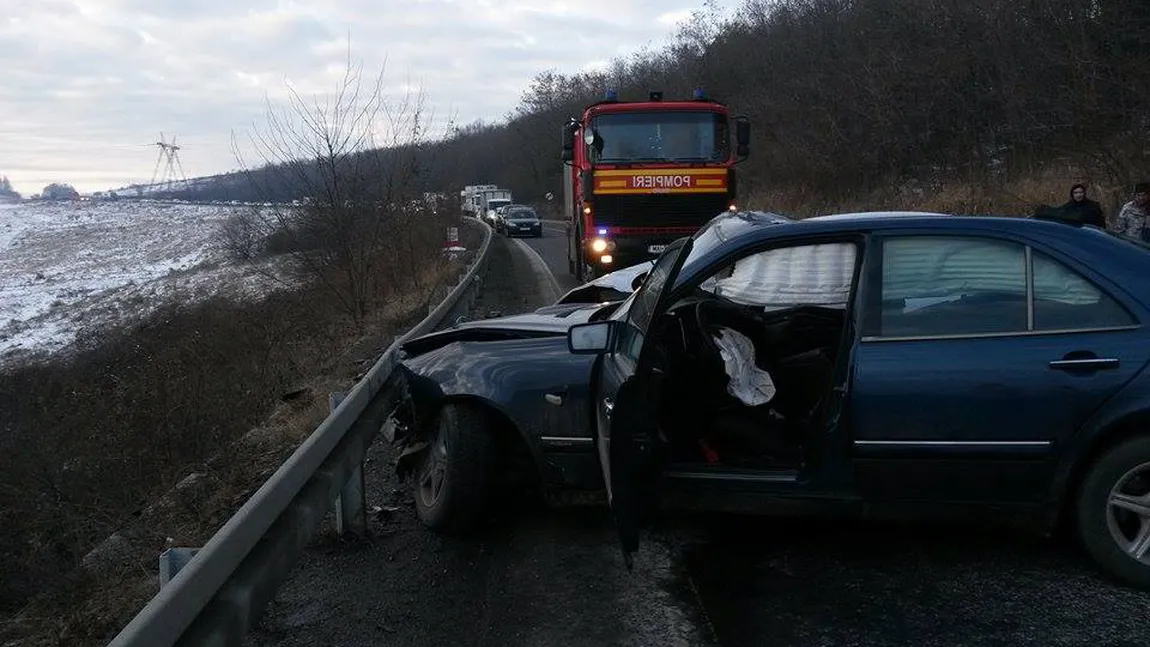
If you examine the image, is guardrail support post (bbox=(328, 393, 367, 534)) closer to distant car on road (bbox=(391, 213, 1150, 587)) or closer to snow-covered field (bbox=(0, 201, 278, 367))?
distant car on road (bbox=(391, 213, 1150, 587))

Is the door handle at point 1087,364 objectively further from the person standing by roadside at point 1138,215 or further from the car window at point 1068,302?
the person standing by roadside at point 1138,215

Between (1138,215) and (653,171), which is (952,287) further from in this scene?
(653,171)

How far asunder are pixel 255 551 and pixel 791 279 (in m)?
3.44

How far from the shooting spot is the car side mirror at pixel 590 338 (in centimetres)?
429

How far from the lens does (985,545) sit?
14.0 ft

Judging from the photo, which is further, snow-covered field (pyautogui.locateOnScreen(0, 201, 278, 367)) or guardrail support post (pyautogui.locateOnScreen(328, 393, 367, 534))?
snow-covered field (pyautogui.locateOnScreen(0, 201, 278, 367))

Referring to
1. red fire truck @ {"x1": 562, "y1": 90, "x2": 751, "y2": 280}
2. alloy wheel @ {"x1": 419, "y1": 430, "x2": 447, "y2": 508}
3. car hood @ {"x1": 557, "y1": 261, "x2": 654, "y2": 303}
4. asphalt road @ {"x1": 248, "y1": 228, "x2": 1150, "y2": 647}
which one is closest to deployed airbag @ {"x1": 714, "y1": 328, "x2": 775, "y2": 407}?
asphalt road @ {"x1": 248, "y1": 228, "x2": 1150, "y2": 647}

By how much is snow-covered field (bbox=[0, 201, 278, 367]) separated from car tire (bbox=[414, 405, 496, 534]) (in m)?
18.9

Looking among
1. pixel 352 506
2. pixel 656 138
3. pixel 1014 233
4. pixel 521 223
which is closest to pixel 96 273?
pixel 521 223

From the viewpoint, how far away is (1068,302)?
3.82 m

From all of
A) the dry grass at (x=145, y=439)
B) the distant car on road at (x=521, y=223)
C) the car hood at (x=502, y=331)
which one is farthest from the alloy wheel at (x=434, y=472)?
the distant car on road at (x=521, y=223)

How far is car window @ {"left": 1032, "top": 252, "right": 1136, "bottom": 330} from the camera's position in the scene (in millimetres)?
3746

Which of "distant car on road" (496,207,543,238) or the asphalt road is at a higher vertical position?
"distant car on road" (496,207,543,238)

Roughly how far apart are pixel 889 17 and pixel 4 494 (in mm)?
27157
